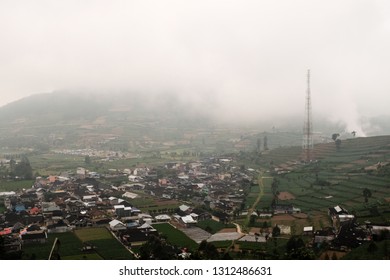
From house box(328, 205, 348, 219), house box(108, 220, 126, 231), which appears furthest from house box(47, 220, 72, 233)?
house box(328, 205, 348, 219)

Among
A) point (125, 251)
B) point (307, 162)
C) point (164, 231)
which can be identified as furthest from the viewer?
point (307, 162)

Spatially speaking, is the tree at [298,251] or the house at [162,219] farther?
the house at [162,219]

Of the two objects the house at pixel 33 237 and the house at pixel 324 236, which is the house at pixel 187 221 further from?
the house at pixel 33 237

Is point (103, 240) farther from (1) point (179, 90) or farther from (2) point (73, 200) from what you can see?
(1) point (179, 90)

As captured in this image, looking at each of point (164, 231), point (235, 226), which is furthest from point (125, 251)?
point (235, 226)

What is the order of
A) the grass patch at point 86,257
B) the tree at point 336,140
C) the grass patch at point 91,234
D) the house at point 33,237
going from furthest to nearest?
1. the tree at point 336,140
2. the grass patch at point 91,234
3. the house at point 33,237
4. the grass patch at point 86,257

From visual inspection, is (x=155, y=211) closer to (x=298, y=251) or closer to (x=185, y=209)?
(x=185, y=209)

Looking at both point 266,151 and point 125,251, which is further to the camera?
point 266,151

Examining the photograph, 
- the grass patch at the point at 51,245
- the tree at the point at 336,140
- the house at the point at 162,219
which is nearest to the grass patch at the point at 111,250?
the grass patch at the point at 51,245

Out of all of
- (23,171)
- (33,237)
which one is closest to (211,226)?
(33,237)
